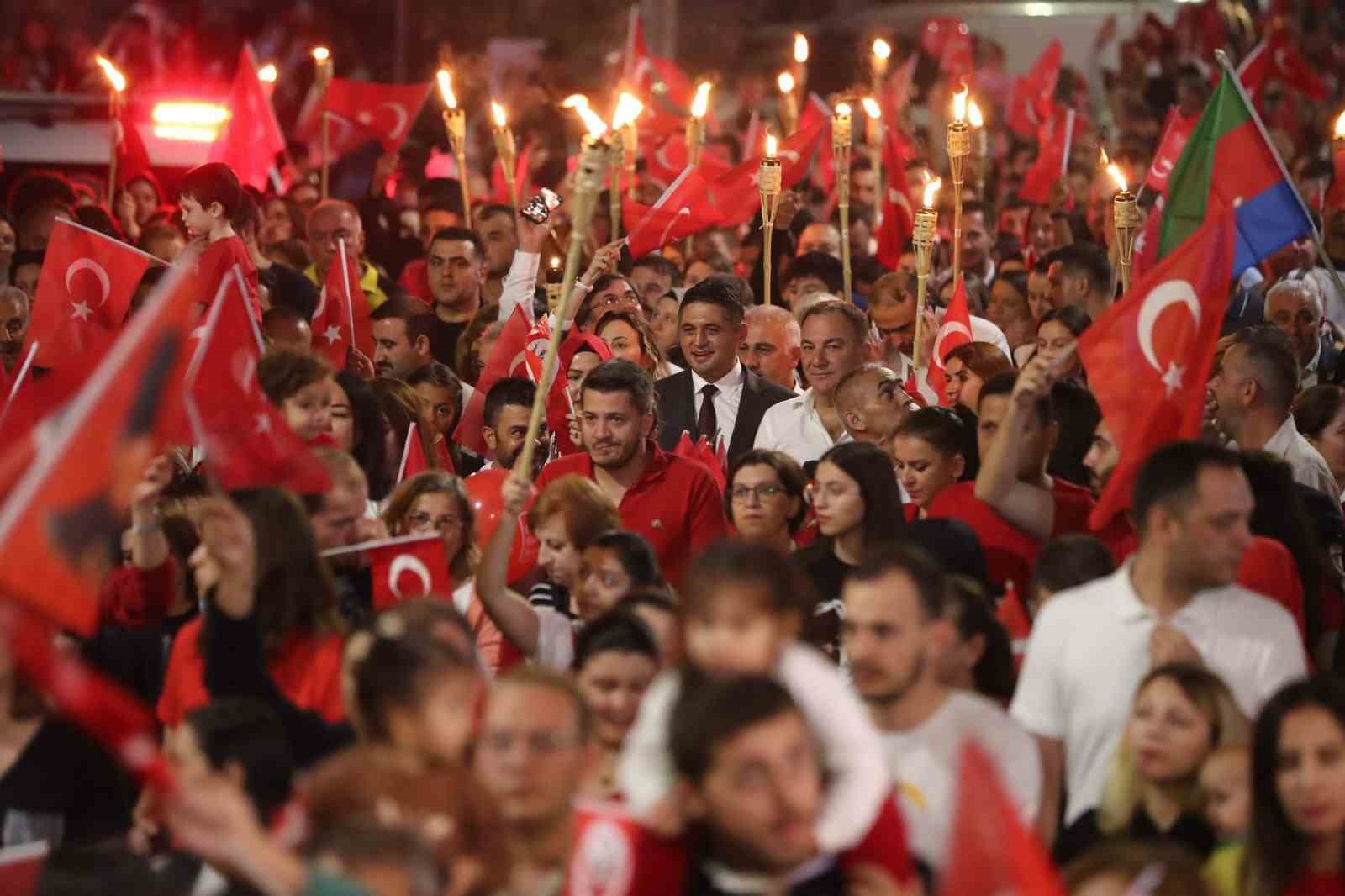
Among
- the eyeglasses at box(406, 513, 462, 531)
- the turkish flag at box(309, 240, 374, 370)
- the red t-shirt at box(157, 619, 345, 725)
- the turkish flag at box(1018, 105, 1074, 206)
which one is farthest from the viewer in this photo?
the turkish flag at box(1018, 105, 1074, 206)

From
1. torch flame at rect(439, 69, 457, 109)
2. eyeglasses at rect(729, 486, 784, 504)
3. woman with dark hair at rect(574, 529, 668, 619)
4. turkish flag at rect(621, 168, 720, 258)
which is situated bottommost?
woman with dark hair at rect(574, 529, 668, 619)

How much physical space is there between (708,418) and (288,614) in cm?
396

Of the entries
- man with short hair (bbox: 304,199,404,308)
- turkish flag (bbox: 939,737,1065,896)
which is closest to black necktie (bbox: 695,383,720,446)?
man with short hair (bbox: 304,199,404,308)

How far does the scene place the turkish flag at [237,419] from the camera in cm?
618

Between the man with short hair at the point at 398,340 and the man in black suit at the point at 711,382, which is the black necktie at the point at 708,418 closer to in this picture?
the man in black suit at the point at 711,382

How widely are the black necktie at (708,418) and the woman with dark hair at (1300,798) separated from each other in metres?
4.68

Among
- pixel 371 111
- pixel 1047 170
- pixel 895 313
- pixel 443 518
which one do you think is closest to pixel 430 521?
pixel 443 518

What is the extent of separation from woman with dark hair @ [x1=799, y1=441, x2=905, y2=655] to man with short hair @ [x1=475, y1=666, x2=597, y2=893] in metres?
2.30

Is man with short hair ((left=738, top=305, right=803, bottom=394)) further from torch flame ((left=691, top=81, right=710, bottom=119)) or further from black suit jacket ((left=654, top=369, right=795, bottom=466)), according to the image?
torch flame ((left=691, top=81, right=710, bottom=119))

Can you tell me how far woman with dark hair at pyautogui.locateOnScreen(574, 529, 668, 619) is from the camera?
6.42 meters

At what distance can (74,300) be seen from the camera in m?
9.60

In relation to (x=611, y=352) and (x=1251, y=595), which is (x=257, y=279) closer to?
(x=611, y=352)

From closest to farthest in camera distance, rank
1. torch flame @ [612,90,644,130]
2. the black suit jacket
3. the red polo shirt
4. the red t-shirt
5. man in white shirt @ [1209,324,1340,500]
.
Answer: the red t-shirt → the red polo shirt → man in white shirt @ [1209,324,1340,500] → the black suit jacket → torch flame @ [612,90,644,130]

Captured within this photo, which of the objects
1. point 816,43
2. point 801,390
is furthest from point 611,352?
point 816,43
